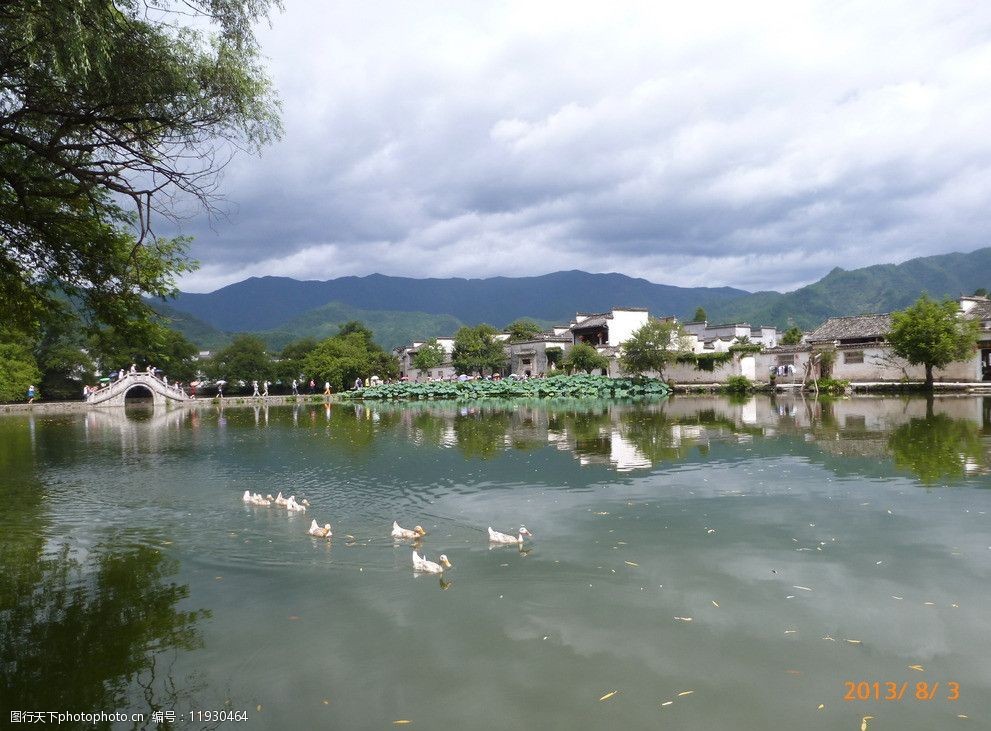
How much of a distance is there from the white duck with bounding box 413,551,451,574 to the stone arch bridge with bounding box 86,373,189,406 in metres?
52.6

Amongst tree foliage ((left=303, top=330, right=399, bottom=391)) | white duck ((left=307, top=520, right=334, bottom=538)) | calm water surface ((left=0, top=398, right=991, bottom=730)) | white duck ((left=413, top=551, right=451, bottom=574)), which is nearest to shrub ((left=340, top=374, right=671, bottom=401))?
tree foliage ((left=303, top=330, right=399, bottom=391))

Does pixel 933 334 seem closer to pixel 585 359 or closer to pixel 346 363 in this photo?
pixel 585 359

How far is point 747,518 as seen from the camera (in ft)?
30.9

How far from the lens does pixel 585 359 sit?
54.5 m

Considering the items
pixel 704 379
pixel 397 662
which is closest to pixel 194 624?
pixel 397 662

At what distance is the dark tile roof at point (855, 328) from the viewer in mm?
43625

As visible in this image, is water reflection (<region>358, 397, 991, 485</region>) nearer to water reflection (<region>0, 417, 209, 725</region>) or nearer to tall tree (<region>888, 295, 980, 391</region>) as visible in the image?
tall tree (<region>888, 295, 980, 391</region>)

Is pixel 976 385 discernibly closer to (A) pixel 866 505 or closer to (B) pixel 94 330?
(A) pixel 866 505

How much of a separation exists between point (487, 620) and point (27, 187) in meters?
6.73

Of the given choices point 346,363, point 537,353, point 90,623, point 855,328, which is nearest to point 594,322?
point 537,353

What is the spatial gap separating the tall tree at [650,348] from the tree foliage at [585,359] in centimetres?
567

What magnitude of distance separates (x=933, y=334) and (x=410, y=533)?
116ft

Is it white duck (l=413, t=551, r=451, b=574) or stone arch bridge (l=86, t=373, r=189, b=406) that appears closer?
white duck (l=413, t=551, r=451, b=574)

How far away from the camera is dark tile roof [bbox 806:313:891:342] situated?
143 ft
